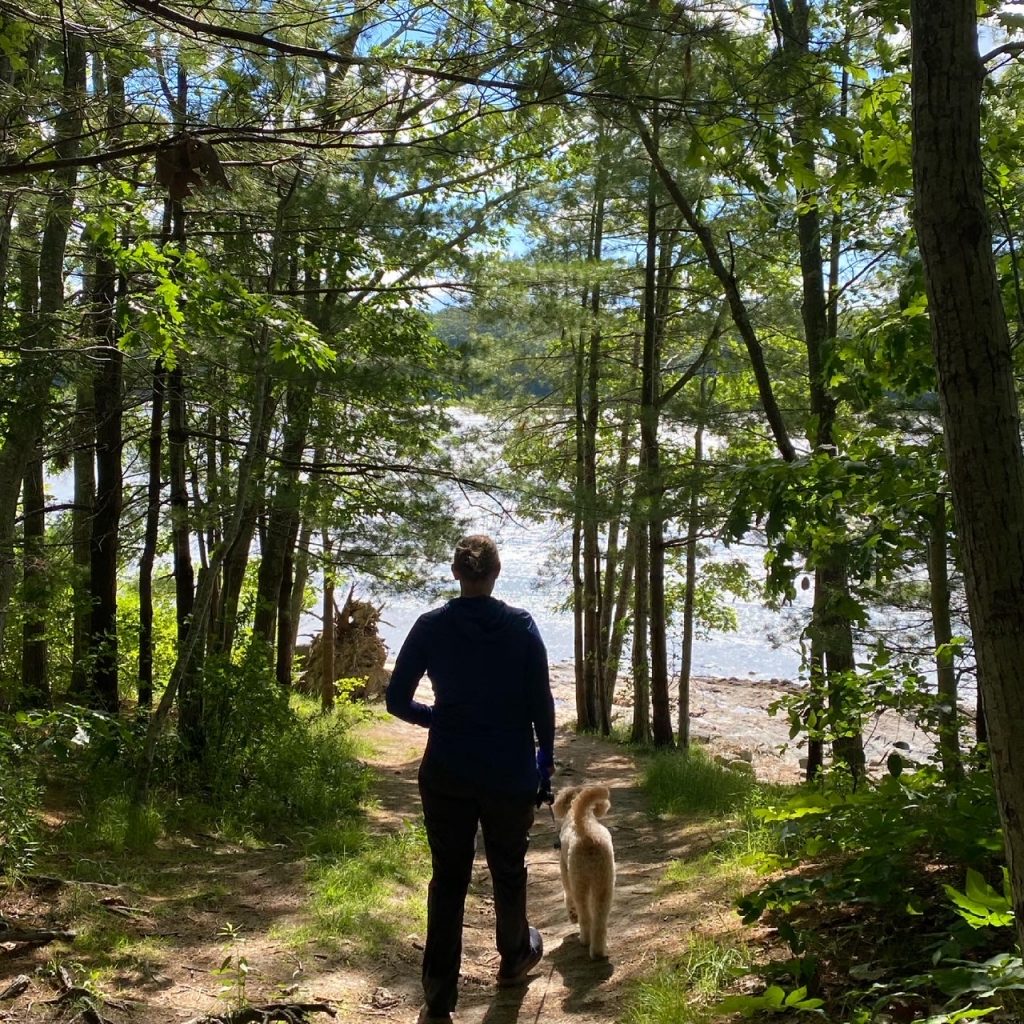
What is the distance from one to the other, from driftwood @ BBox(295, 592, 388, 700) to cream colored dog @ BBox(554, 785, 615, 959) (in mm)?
14798

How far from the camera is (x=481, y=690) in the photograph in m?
3.54

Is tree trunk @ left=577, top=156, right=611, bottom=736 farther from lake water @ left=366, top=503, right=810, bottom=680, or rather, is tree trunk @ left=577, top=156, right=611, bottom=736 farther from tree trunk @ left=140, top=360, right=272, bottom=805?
tree trunk @ left=140, top=360, right=272, bottom=805

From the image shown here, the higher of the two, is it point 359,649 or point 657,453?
point 657,453

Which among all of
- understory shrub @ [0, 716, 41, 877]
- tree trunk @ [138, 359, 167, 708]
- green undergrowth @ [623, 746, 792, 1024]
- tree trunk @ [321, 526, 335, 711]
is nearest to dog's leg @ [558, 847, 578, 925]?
green undergrowth @ [623, 746, 792, 1024]

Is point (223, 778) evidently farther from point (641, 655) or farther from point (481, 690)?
point (641, 655)

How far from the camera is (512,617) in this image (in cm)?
362

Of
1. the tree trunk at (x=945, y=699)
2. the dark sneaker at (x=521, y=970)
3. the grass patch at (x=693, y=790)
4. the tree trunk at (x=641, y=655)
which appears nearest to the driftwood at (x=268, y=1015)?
the dark sneaker at (x=521, y=970)

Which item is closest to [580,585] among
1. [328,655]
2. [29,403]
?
[328,655]

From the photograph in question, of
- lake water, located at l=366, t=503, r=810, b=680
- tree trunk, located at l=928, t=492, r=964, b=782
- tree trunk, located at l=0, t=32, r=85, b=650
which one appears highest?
tree trunk, located at l=0, t=32, r=85, b=650

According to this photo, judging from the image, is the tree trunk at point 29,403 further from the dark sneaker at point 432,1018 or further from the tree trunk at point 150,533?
the dark sneaker at point 432,1018

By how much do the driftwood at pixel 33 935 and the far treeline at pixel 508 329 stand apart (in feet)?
3.12

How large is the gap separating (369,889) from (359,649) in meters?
14.1

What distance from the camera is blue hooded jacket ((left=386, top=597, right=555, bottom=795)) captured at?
3.50 m

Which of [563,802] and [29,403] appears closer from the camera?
[563,802]
